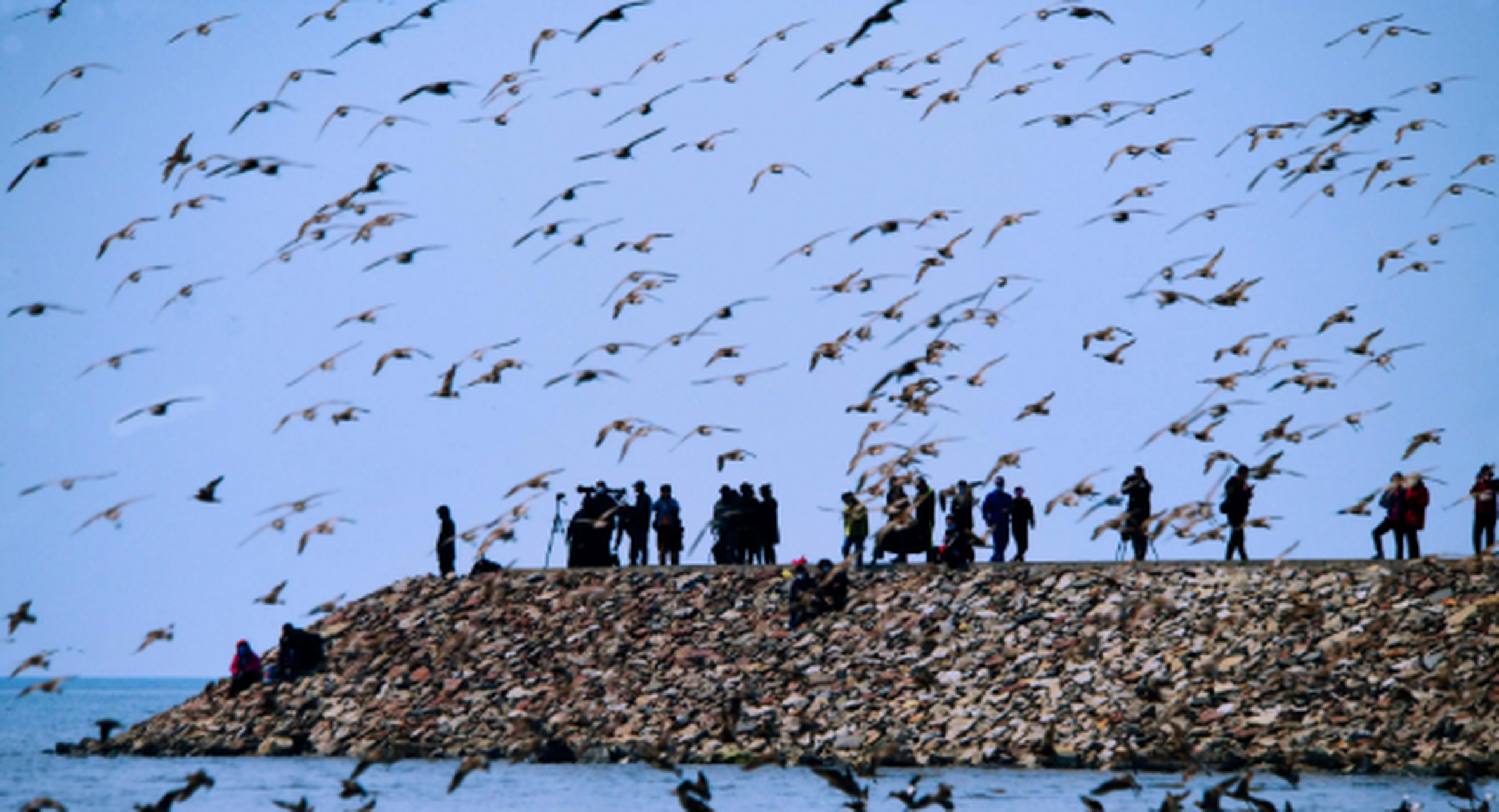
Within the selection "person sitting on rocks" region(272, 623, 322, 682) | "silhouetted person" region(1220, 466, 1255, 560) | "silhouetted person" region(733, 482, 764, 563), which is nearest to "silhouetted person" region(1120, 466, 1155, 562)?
"silhouetted person" region(1220, 466, 1255, 560)

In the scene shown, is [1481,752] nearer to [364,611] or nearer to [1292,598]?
[1292,598]

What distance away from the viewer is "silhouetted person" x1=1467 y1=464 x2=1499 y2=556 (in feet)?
92.0

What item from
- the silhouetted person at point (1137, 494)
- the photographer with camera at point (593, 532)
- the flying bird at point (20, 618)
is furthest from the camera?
the photographer with camera at point (593, 532)

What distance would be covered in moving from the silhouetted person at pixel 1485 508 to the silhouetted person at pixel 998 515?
8.47 m

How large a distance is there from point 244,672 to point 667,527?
10285mm

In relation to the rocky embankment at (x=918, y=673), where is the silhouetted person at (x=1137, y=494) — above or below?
above

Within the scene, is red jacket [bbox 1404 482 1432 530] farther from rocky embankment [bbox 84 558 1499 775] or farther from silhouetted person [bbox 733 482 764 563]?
silhouetted person [bbox 733 482 764 563]

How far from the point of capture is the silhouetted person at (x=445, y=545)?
3766 cm

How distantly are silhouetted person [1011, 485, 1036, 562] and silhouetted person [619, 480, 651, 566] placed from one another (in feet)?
26.1

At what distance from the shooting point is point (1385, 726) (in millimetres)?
26594

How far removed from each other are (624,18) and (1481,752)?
55.3ft

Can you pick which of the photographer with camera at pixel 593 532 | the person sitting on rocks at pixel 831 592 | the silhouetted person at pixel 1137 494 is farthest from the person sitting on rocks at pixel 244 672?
the silhouetted person at pixel 1137 494

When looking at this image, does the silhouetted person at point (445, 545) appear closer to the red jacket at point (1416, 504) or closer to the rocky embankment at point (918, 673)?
the rocky embankment at point (918, 673)

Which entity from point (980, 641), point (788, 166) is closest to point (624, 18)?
point (788, 166)
